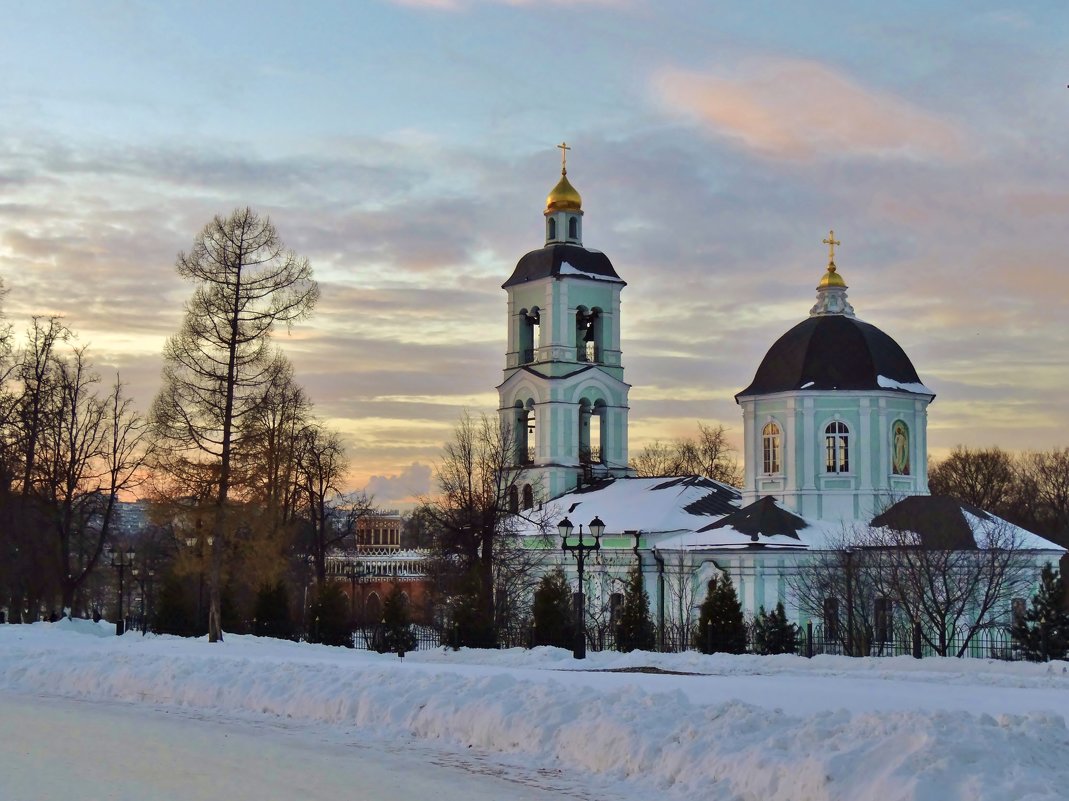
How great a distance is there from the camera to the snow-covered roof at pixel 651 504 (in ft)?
165

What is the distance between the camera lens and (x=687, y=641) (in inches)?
1465

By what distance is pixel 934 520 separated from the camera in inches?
1694

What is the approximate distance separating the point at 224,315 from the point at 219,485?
3.98 m

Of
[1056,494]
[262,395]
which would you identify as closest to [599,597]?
[262,395]

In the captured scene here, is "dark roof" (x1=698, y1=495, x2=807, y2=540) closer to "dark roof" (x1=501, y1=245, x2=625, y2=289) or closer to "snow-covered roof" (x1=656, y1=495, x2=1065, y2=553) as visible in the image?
"snow-covered roof" (x1=656, y1=495, x2=1065, y2=553)

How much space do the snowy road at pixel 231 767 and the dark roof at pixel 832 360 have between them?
3284 cm

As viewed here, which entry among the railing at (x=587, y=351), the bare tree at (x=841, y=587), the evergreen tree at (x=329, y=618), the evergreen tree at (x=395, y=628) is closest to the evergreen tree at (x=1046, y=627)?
the bare tree at (x=841, y=587)

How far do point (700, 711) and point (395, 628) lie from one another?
22.3 meters

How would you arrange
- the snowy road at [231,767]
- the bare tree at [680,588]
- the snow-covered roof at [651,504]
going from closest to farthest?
the snowy road at [231,767]
the bare tree at [680,588]
the snow-covered roof at [651,504]

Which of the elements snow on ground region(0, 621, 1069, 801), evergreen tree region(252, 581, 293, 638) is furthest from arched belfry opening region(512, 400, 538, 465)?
snow on ground region(0, 621, 1069, 801)

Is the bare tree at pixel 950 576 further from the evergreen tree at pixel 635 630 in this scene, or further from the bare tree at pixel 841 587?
the evergreen tree at pixel 635 630

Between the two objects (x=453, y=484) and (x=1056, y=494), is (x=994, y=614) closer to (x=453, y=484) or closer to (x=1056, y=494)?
(x=453, y=484)

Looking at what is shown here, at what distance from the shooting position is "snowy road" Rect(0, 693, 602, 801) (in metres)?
11.5

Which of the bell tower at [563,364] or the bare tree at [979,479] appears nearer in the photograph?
the bell tower at [563,364]
